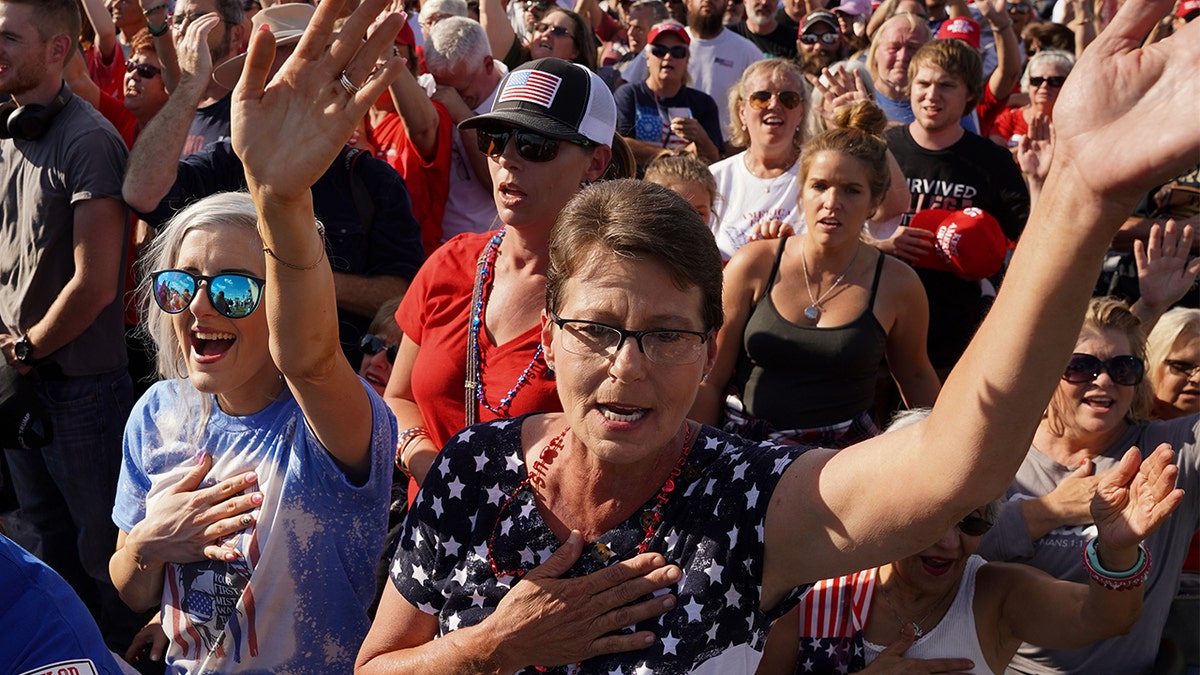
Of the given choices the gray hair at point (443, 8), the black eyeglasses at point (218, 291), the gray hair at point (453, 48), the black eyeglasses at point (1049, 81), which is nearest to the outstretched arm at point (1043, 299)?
the black eyeglasses at point (218, 291)

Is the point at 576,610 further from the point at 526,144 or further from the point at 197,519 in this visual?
the point at 526,144

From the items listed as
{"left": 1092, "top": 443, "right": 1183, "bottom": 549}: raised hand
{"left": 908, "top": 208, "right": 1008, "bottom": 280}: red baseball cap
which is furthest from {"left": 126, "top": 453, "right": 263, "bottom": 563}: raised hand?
{"left": 908, "top": 208, "right": 1008, "bottom": 280}: red baseball cap

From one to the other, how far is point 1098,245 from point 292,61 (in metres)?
1.21

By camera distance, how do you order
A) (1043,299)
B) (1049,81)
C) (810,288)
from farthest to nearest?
(1049,81) → (810,288) → (1043,299)

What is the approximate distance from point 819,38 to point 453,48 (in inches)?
133

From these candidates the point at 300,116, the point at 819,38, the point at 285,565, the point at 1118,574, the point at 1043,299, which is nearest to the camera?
the point at 1043,299

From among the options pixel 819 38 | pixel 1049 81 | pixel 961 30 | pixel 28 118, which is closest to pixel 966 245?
pixel 1049 81

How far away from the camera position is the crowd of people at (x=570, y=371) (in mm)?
1601

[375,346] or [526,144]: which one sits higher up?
[526,144]

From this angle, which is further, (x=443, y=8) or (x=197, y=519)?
(x=443, y=8)

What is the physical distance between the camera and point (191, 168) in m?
4.13

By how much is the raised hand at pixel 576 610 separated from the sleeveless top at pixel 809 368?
6.50 feet

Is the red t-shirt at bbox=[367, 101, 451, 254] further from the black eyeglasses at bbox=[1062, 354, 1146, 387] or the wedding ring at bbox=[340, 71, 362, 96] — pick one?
the wedding ring at bbox=[340, 71, 362, 96]

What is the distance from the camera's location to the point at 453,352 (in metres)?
2.79
